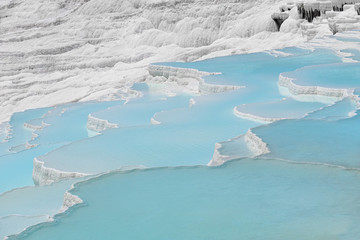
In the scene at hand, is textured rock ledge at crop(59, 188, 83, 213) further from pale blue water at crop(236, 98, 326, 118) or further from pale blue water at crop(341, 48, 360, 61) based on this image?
pale blue water at crop(341, 48, 360, 61)

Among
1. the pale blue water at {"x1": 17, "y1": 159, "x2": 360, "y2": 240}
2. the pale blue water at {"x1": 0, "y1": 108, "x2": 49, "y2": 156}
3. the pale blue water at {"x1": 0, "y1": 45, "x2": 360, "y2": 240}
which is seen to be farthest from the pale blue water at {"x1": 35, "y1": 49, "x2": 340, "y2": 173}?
the pale blue water at {"x1": 0, "y1": 108, "x2": 49, "y2": 156}

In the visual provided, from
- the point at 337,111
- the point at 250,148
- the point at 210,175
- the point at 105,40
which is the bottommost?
the point at 105,40

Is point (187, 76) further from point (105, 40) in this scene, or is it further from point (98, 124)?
point (105, 40)

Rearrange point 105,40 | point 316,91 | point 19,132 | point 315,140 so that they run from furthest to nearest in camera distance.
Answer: point 105,40 < point 19,132 < point 316,91 < point 315,140

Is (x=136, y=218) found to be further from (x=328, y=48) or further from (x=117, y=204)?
(x=328, y=48)

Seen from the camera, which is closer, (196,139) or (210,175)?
(210,175)

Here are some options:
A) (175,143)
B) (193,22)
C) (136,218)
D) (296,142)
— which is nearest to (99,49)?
(193,22)

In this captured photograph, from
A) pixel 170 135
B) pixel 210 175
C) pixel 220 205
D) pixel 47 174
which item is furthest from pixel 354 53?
pixel 220 205
